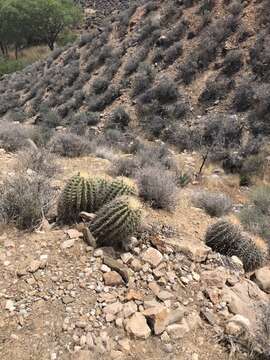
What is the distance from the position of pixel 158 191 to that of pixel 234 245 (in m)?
1.59

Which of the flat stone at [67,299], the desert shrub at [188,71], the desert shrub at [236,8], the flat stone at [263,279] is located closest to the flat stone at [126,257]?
the flat stone at [67,299]

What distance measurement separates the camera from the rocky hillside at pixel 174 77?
1459cm

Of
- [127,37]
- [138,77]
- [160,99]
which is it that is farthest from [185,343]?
[127,37]

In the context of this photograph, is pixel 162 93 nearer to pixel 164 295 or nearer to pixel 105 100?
pixel 105 100

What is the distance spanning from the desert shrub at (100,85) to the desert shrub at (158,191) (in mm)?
11897

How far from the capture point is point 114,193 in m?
5.64

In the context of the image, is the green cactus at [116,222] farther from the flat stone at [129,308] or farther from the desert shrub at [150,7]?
the desert shrub at [150,7]

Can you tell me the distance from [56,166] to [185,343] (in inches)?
185

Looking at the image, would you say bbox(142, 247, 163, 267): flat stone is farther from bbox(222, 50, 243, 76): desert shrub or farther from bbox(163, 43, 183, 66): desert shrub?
bbox(163, 43, 183, 66): desert shrub

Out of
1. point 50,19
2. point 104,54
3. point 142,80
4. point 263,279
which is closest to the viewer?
point 263,279

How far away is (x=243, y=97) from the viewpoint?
14656 mm

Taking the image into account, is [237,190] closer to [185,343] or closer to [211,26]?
[185,343]

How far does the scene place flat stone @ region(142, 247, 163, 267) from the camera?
16.2ft

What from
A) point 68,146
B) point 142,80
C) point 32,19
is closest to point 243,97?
point 142,80
